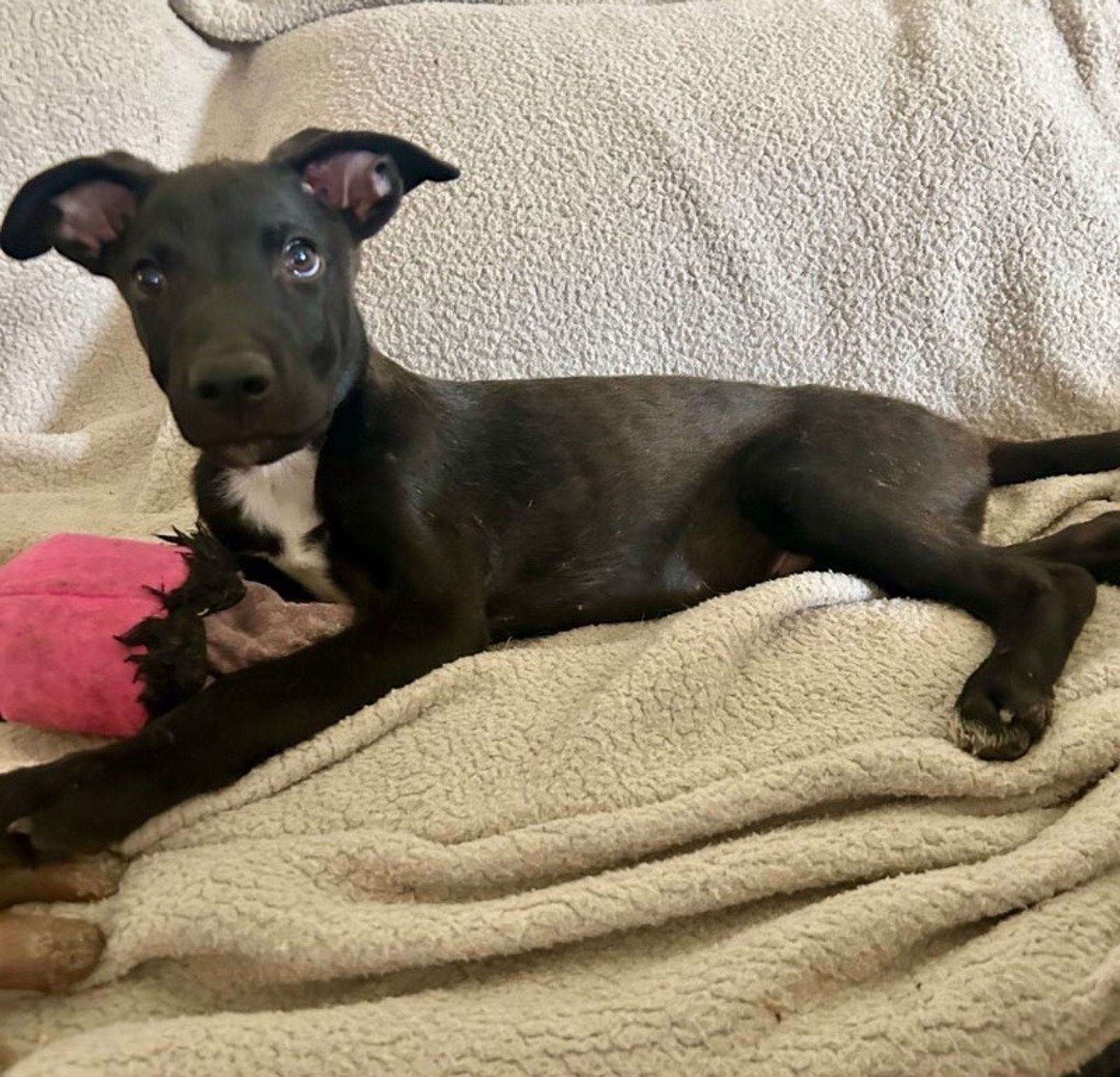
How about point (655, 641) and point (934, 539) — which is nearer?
point (655, 641)

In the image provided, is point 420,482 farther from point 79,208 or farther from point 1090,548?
point 1090,548

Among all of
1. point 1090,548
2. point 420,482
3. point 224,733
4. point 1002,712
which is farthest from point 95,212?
point 1090,548

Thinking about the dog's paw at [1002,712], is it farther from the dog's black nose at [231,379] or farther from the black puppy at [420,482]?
the dog's black nose at [231,379]

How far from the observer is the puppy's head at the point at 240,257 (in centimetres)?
155

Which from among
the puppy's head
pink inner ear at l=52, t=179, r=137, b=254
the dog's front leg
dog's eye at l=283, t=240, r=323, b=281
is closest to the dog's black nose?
the puppy's head

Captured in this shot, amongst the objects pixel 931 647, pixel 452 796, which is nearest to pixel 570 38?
pixel 931 647

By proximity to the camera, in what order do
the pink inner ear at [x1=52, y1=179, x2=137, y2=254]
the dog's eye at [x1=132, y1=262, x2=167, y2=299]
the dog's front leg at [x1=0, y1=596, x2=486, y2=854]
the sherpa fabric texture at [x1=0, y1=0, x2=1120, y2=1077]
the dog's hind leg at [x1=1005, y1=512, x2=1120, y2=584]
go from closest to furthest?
the sherpa fabric texture at [x1=0, y1=0, x2=1120, y2=1077] → the dog's front leg at [x1=0, y1=596, x2=486, y2=854] → the dog's eye at [x1=132, y1=262, x2=167, y2=299] → the pink inner ear at [x1=52, y1=179, x2=137, y2=254] → the dog's hind leg at [x1=1005, y1=512, x2=1120, y2=584]

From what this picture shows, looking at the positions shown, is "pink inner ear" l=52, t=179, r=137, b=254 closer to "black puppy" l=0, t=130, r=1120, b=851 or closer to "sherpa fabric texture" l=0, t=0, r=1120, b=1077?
"black puppy" l=0, t=130, r=1120, b=851

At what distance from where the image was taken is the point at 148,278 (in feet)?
5.70

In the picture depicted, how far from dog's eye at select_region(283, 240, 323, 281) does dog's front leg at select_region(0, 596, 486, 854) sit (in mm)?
529

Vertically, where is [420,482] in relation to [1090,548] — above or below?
below

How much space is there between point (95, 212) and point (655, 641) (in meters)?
1.17

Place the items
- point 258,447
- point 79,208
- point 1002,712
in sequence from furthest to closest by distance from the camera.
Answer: point 79,208
point 258,447
point 1002,712

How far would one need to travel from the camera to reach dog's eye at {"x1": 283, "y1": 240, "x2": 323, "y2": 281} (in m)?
1.74
